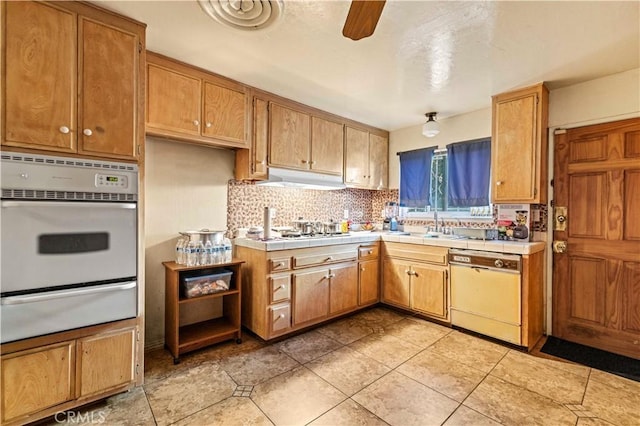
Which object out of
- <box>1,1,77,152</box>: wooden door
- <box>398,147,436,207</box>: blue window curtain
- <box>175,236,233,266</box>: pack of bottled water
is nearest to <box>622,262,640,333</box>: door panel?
<box>398,147,436,207</box>: blue window curtain

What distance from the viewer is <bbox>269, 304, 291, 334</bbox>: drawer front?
259cm

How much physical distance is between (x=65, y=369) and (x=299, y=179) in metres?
2.30

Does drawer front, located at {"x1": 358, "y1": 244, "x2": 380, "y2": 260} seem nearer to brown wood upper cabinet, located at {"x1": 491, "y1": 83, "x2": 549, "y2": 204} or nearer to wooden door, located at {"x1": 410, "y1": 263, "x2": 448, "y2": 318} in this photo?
wooden door, located at {"x1": 410, "y1": 263, "x2": 448, "y2": 318}

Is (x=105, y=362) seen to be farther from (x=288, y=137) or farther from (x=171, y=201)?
(x=288, y=137)

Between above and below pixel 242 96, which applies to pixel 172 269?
below

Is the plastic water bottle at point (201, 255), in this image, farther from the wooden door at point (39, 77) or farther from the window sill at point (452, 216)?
the window sill at point (452, 216)

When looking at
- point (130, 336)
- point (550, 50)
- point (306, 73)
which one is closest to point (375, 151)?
point (306, 73)

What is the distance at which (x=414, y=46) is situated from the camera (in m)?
2.05

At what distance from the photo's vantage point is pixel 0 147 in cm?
148

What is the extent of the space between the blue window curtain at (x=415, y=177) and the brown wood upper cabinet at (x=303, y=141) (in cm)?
104

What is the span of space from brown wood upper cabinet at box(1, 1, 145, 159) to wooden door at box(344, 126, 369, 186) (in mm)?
2391

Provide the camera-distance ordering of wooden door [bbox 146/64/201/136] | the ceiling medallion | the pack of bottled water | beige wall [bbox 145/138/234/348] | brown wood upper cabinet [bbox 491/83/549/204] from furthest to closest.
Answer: brown wood upper cabinet [bbox 491/83/549/204] → beige wall [bbox 145/138/234/348] → the pack of bottled water → wooden door [bbox 146/64/201/136] → the ceiling medallion

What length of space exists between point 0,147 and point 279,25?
1.66 meters

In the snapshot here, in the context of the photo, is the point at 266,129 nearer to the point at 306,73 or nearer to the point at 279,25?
the point at 306,73
